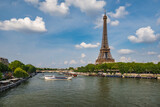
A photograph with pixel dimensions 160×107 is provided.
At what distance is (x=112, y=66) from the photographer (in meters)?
140

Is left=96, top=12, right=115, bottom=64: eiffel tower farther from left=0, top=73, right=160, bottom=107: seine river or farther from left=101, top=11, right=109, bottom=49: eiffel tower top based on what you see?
left=0, top=73, right=160, bottom=107: seine river

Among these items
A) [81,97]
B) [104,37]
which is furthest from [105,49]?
[81,97]

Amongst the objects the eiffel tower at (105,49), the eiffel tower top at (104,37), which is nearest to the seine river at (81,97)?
the eiffel tower at (105,49)

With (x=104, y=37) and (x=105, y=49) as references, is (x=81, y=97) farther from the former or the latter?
(x=104, y=37)

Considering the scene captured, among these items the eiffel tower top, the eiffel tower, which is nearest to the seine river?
the eiffel tower

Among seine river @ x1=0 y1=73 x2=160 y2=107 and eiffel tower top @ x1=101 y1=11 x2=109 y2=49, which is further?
eiffel tower top @ x1=101 y1=11 x2=109 y2=49

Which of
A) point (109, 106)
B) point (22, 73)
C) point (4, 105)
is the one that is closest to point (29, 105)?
point (4, 105)

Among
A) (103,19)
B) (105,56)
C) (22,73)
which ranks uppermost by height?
(103,19)

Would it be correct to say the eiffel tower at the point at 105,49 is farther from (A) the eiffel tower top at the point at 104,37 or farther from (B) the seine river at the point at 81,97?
(B) the seine river at the point at 81,97

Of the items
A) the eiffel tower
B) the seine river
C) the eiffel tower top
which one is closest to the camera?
the seine river

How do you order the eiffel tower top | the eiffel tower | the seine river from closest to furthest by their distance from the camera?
the seine river, the eiffel tower top, the eiffel tower

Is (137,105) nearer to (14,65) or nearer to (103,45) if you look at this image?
(14,65)

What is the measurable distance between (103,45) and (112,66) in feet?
114

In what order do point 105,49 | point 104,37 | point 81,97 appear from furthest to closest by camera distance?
point 104,37 < point 105,49 < point 81,97
